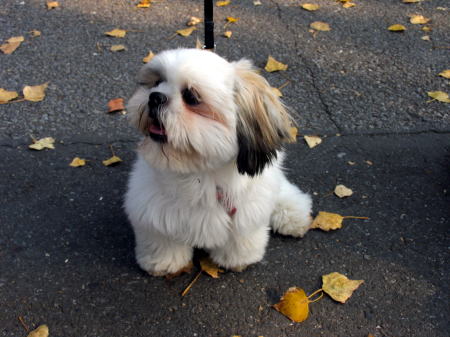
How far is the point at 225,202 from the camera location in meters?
2.18

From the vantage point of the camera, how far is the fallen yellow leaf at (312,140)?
11.0 ft

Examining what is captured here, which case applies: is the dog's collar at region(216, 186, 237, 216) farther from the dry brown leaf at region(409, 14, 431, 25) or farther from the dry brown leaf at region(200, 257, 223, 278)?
the dry brown leaf at region(409, 14, 431, 25)

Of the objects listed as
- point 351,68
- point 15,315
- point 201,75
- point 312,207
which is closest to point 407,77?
point 351,68

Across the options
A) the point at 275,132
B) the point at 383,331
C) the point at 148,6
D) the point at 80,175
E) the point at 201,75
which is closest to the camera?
the point at 201,75

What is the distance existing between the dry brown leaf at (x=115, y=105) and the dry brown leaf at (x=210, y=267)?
1.49 meters

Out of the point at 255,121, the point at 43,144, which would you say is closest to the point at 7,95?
the point at 43,144

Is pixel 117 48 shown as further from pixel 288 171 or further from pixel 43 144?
pixel 288 171

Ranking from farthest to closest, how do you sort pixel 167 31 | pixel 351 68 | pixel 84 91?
pixel 167 31 < pixel 351 68 < pixel 84 91

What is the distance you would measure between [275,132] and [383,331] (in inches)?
44.0

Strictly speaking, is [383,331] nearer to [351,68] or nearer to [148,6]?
[351,68]

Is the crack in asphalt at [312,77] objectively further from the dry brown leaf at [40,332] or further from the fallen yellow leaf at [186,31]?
the dry brown leaf at [40,332]

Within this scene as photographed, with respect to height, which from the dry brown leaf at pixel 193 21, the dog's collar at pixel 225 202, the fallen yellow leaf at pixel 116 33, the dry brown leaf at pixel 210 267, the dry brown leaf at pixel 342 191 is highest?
the dog's collar at pixel 225 202

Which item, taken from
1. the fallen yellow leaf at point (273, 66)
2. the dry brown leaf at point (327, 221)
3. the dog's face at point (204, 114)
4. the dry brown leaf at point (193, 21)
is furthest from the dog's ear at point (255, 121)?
the dry brown leaf at point (193, 21)

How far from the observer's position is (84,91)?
381 centimetres
